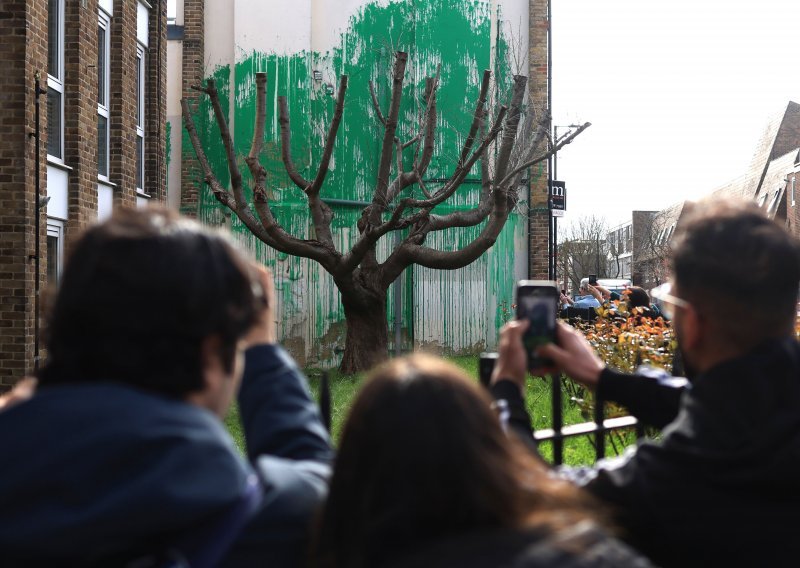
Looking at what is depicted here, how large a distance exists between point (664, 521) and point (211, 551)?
957 mm

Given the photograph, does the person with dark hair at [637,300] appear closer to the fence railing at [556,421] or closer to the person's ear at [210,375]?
the fence railing at [556,421]

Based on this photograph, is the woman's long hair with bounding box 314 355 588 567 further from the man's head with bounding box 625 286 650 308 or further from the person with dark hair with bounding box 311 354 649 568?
the man's head with bounding box 625 286 650 308

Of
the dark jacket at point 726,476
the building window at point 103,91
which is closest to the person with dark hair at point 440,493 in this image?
the dark jacket at point 726,476

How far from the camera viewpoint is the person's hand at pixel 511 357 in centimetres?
241

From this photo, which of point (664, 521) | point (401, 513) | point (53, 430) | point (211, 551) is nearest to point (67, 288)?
point (53, 430)

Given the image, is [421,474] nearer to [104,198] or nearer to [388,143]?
[388,143]

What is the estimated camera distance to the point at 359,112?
78.1 feet

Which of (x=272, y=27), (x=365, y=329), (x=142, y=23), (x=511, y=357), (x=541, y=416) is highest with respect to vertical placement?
(x=272, y=27)

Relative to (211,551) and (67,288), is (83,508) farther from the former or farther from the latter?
(67,288)

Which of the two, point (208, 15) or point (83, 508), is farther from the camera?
point (208, 15)

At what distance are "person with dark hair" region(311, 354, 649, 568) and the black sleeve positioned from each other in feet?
3.92

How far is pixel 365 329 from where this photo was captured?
58.1 feet

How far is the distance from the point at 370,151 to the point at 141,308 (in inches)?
888

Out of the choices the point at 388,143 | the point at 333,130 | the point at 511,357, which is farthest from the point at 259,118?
the point at 511,357
